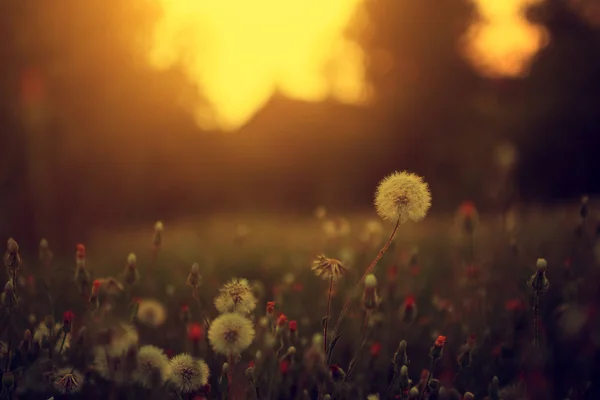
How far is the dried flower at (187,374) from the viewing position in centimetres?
211

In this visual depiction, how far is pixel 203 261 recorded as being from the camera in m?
6.82

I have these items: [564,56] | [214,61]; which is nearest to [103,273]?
[214,61]

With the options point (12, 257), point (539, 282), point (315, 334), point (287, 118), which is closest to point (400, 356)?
point (539, 282)

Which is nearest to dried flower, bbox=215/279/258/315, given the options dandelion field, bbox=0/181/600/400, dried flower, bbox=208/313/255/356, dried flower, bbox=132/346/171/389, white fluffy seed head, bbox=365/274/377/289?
dandelion field, bbox=0/181/600/400

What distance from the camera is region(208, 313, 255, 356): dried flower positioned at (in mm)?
2029

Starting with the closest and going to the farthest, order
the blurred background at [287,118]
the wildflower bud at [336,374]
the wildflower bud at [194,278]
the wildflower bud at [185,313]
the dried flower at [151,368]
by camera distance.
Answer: the dried flower at [151,368] → the wildflower bud at [336,374] → the wildflower bud at [194,278] → the wildflower bud at [185,313] → the blurred background at [287,118]

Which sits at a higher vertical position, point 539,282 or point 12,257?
point 539,282

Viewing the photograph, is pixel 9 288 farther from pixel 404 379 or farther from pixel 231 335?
pixel 404 379

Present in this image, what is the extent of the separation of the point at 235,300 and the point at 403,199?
0.78 m

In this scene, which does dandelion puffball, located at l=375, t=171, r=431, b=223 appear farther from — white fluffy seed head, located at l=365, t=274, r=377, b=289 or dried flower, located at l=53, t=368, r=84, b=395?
dried flower, located at l=53, t=368, r=84, b=395

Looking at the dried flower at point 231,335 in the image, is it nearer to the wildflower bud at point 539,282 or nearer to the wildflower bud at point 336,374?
the wildflower bud at point 336,374

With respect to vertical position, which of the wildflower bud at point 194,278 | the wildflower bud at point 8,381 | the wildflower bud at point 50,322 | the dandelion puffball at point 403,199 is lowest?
the wildflower bud at point 8,381

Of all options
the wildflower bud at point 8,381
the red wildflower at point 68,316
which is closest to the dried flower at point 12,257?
the red wildflower at point 68,316

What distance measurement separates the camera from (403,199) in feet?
7.84
